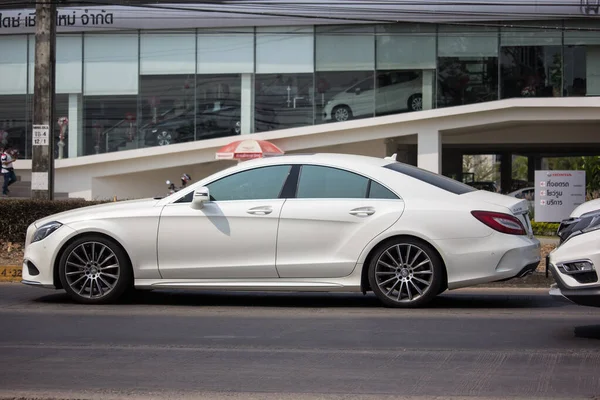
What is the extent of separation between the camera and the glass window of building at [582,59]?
1208 inches

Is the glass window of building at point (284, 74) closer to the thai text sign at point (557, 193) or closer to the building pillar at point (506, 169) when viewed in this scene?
the building pillar at point (506, 169)

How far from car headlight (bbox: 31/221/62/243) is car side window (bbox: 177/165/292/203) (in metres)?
1.34

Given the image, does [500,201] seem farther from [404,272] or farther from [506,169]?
[506,169]

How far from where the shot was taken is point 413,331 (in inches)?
301

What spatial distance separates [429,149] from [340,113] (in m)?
3.53

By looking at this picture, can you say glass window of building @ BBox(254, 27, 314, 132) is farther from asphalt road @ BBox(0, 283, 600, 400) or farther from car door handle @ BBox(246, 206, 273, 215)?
→ car door handle @ BBox(246, 206, 273, 215)

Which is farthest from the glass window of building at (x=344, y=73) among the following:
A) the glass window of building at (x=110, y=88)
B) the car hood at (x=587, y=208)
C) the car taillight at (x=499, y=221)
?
the car hood at (x=587, y=208)

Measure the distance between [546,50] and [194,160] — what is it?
13.1m

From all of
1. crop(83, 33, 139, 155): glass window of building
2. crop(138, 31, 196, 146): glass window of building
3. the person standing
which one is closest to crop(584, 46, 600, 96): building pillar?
crop(138, 31, 196, 146): glass window of building

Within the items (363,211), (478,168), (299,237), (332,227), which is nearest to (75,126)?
(299,237)

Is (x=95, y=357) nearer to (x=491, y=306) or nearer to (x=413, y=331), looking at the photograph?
(x=413, y=331)

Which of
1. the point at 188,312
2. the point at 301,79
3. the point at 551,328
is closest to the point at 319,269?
the point at 188,312

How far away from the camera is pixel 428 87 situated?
31.4 metres

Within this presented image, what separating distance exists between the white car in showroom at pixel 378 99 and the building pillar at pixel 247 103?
2.64 metres
